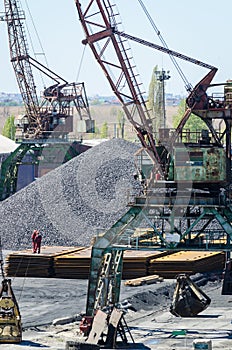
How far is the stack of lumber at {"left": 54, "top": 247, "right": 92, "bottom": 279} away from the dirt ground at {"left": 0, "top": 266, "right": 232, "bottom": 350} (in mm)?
350

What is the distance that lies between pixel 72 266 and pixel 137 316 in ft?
23.0

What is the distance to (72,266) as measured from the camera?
3922cm

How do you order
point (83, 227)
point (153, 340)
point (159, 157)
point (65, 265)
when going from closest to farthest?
1. point (153, 340)
2. point (159, 157)
3. point (65, 265)
4. point (83, 227)

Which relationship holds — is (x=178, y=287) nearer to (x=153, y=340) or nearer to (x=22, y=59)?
(x=153, y=340)

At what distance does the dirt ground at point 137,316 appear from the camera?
92.1 feet

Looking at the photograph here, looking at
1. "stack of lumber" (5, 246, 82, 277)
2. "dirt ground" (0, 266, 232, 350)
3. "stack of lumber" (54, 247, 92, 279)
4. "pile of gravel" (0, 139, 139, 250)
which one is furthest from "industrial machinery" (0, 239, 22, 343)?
"pile of gravel" (0, 139, 139, 250)

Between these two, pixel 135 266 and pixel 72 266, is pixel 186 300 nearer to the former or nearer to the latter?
pixel 135 266

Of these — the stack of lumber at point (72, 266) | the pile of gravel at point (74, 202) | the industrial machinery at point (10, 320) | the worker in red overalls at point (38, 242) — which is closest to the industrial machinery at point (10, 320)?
the industrial machinery at point (10, 320)

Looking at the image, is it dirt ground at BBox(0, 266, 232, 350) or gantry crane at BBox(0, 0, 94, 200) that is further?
gantry crane at BBox(0, 0, 94, 200)

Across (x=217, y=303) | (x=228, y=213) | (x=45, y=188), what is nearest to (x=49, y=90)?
(x=45, y=188)

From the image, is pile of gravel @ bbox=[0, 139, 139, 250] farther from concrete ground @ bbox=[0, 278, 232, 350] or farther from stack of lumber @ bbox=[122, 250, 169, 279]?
concrete ground @ bbox=[0, 278, 232, 350]

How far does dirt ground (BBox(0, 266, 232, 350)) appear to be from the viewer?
28062 mm

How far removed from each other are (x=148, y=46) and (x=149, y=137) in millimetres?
2991

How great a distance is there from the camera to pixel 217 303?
3484 cm
